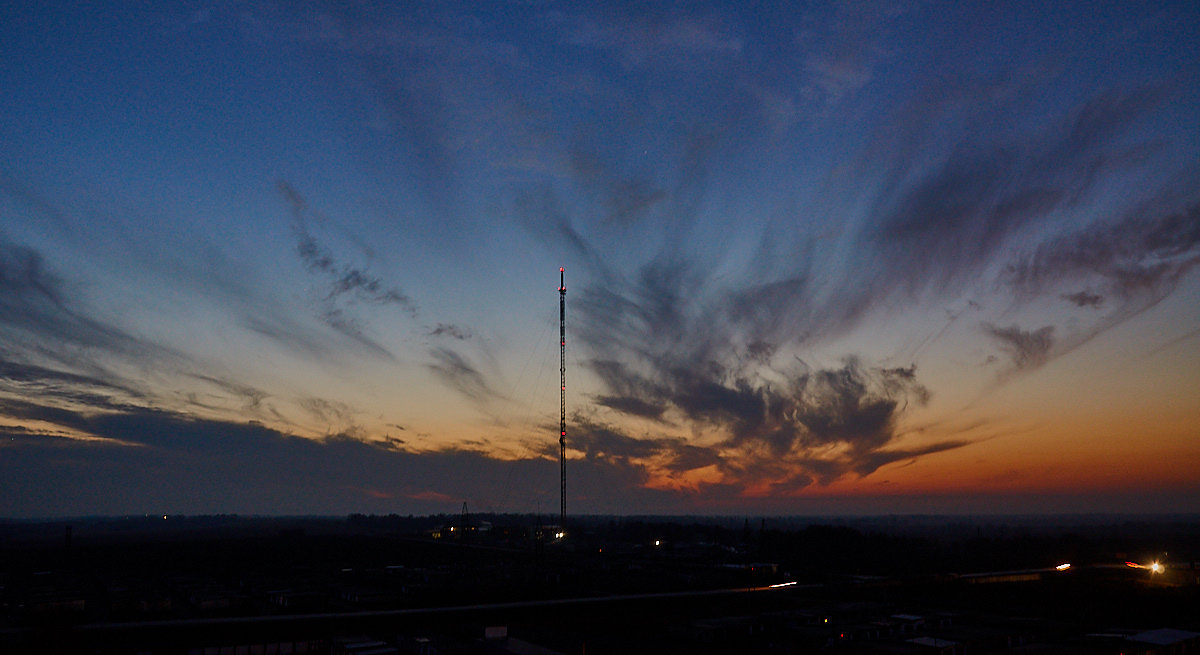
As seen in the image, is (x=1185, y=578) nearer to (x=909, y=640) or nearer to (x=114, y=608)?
(x=909, y=640)

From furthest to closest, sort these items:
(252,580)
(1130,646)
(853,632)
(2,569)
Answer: (2,569)
(252,580)
(853,632)
(1130,646)

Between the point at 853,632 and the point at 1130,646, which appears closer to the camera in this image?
the point at 1130,646

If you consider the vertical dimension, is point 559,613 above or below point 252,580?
above

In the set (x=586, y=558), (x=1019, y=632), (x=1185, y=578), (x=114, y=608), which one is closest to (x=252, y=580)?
(x=114, y=608)

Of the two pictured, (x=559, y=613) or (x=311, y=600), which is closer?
(x=559, y=613)

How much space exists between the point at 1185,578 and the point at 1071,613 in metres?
18.4

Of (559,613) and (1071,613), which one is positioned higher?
(559,613)

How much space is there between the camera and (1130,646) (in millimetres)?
21062

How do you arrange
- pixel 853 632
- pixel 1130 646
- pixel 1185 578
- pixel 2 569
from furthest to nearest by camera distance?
pixel 2 569 → pixel 1185 578 → pixel 853 632 → pixel 1130 646

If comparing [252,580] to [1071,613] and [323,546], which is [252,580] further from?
[1071,613]

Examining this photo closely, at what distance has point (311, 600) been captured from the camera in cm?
3544

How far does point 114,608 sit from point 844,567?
4479 cm

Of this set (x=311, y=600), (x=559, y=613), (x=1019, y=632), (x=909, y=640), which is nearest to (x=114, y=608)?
(x=311, y=600)

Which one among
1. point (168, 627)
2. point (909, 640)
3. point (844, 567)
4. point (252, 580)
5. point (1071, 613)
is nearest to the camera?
point (168, 627)
